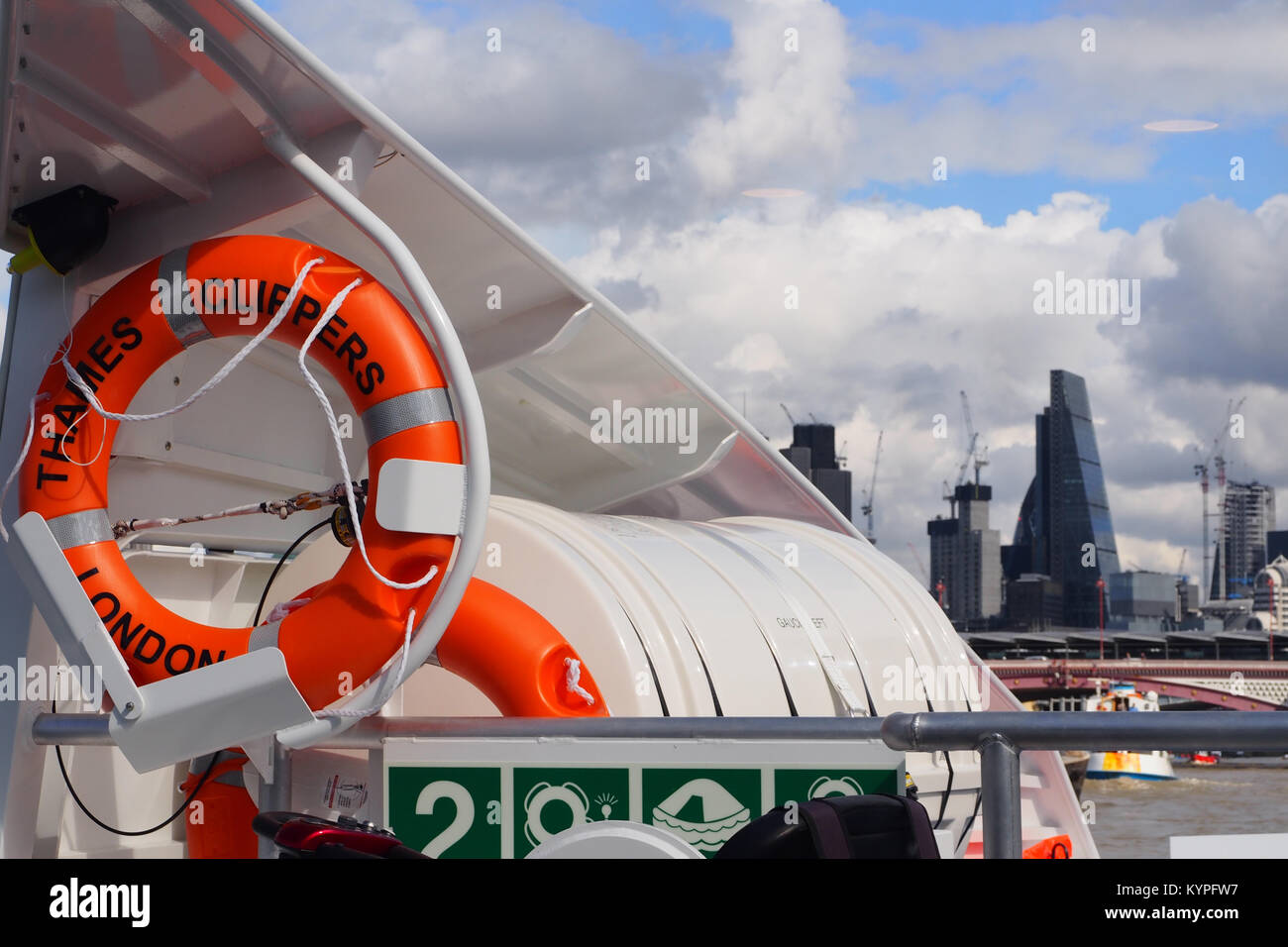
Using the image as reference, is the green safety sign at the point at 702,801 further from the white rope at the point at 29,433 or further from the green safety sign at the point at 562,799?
the white rope at the point at 29,433

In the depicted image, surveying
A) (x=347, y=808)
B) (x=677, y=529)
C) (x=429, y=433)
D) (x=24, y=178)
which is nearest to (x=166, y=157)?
(x=24, y=178)

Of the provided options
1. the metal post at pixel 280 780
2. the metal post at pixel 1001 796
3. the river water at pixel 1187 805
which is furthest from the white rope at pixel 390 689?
the river water at pixel 1187 805

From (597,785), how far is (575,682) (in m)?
0.92

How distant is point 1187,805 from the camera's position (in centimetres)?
4194

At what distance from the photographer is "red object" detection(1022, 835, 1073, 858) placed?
6.01 metres

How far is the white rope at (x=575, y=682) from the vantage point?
13.7 feet

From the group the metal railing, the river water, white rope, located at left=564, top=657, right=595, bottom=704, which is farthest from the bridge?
the metal railing

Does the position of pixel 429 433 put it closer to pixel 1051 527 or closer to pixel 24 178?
pixel 24 178

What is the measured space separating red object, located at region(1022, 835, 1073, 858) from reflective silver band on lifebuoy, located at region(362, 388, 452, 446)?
3.70m

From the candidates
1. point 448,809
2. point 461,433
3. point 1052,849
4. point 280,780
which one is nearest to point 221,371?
point 461,433

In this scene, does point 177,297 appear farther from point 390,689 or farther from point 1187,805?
point 1187,805

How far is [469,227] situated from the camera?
477cm
